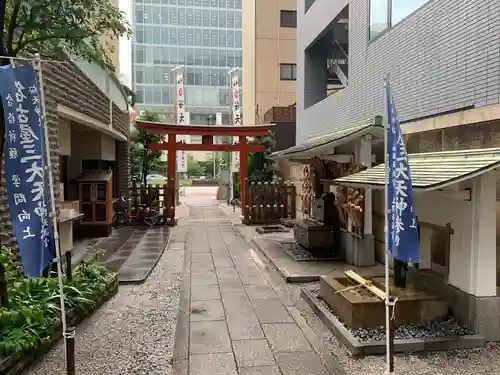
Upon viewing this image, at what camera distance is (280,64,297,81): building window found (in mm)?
31953

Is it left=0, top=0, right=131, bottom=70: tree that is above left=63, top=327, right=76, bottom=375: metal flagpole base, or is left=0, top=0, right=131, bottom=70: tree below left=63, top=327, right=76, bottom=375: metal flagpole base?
above

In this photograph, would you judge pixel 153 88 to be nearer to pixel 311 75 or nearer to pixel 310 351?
pixel 311 75

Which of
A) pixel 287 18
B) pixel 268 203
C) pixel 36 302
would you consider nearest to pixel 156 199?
pixel 268 203

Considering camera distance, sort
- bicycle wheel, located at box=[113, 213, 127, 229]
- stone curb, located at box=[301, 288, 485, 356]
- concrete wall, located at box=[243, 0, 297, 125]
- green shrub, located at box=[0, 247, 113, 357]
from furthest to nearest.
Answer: concrete wall, located at box=[243, 0, 297, 125], bicycle wheel, located at box=[113, 213, 127, 229], stone curb, located at box=[301, 288, 485, 356], green shrub, located at box=[0, 247, 113, 357]

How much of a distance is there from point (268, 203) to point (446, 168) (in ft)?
43.8

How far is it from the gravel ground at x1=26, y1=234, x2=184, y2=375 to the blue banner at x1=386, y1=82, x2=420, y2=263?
2.93 meters

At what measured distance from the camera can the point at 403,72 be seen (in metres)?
8.54

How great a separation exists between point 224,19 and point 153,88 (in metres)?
15.9

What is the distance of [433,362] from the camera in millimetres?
4910

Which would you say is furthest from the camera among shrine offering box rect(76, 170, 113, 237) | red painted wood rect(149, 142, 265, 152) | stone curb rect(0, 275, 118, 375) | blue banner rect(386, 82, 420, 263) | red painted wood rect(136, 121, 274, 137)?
red painted wood rect(149, 142, 265, 152)

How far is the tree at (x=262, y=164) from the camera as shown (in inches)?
926

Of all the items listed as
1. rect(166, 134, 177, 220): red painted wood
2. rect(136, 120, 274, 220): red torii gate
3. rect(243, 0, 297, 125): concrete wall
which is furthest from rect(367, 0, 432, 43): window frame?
rect(243, 0, 297, 125): concrete wall

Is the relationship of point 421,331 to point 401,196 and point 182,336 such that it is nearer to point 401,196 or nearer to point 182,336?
point 401,196

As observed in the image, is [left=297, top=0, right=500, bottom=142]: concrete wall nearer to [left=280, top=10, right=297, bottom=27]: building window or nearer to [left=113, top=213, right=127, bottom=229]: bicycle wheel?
[left=113, top=213, right=127, bottom=229]: bicycle wheel
